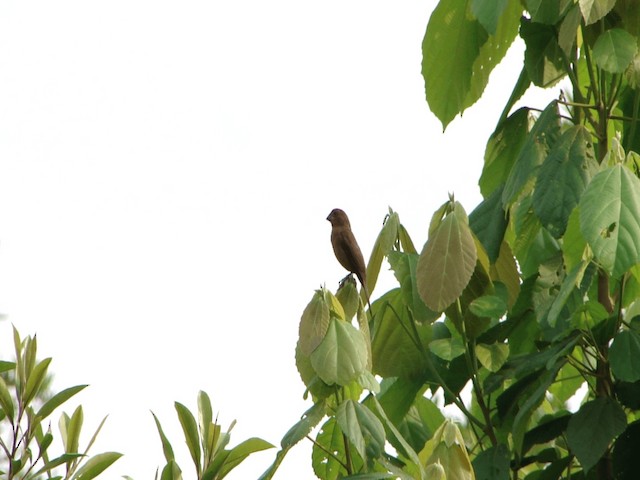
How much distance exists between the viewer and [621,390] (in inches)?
98.5

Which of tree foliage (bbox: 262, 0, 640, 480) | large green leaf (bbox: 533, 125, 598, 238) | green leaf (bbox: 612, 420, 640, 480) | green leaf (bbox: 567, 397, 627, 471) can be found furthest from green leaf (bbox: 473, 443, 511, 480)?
large green leaf (bbox: 533, 125, 598, 238)

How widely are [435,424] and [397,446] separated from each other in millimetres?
662

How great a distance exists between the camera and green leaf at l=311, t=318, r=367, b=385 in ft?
6.62

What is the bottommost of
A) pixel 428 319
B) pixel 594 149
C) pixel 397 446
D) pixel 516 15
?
pixel 397 446

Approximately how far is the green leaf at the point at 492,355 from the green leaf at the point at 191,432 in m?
0.72

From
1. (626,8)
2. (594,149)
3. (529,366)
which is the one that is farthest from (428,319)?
(626,8)

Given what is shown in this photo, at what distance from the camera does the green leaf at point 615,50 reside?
91.4 inches

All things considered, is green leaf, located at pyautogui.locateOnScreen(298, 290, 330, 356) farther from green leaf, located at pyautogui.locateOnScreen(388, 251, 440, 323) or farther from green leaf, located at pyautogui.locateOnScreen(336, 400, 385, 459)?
green leaf, located at pyautogui.locateOnScreen(388, 251, 440, 323)

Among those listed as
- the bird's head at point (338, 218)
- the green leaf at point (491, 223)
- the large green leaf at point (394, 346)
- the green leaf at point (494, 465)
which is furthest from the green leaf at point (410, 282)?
the bird's head at point (338, 218)

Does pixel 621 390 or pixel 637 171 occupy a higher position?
pixel 637 171

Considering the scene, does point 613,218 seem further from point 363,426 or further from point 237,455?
point 237,455

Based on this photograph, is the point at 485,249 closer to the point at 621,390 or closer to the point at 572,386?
Result: the point at 621,390

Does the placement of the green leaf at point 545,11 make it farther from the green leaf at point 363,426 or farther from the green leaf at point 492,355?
the green leaf at point 363,426

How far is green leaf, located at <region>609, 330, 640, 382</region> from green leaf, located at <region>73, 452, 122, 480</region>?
3.57 ft
